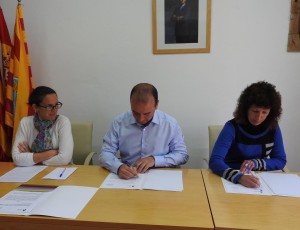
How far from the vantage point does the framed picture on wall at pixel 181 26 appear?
2.32 meters

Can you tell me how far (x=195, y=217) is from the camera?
1046 millimetres

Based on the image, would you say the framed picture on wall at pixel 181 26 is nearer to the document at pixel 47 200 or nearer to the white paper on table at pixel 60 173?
the white paper on table at pixel 60 173

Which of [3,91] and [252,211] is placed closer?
[252,211]

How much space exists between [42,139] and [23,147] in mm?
140

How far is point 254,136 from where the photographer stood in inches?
63.9

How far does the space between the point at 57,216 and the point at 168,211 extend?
0.48 m

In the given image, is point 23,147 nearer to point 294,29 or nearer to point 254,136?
point 254,136

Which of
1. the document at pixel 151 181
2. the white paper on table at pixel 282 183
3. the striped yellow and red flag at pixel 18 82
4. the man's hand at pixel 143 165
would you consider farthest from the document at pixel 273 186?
the striped yellow and red flag at pixel 18 82

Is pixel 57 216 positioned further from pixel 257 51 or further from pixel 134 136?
pixel 257 51

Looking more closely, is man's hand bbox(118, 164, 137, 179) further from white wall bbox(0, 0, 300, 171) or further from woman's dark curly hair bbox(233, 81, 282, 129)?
white wall bbox(0, 0, 300, 171)

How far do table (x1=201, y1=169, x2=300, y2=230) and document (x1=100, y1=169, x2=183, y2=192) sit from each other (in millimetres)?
196

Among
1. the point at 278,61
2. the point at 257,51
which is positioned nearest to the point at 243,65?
the point at 257,51

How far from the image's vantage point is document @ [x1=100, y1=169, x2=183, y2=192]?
133cm

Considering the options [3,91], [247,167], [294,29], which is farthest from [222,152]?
[3,91]
